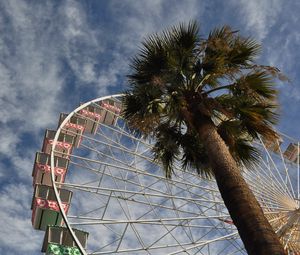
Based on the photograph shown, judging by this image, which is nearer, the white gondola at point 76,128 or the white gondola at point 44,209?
the white gondola at point 44,209

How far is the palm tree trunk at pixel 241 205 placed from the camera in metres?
5.02

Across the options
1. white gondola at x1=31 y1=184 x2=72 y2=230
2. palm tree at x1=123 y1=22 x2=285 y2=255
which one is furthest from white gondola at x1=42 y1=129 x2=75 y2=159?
palm tree at x1=123 y1=22 x2=285 y2=255

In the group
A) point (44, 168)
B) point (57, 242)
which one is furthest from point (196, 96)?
point (44, 168)

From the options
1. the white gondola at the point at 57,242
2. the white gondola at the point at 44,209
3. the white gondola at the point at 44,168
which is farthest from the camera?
the white gondola at the point at 44,168

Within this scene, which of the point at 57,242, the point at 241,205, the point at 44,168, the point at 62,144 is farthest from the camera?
the point at 62,144

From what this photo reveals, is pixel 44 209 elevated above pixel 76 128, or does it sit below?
below

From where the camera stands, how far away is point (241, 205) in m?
5.66

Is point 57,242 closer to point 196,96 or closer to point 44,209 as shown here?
point 44,209

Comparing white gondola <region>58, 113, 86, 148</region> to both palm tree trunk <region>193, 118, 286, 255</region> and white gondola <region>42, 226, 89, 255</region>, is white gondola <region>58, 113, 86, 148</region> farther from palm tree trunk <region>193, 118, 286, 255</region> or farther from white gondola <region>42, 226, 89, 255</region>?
palm tree trunk <region>193, 118, 286, 255</region>

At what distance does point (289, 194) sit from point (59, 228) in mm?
7841

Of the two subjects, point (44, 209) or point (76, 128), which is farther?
point (76, 128)

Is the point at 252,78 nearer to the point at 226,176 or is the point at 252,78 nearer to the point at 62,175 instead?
the point at 226,176

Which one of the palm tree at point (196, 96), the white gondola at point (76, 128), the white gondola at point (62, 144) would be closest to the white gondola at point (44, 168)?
the white gondola at point (62, 144)

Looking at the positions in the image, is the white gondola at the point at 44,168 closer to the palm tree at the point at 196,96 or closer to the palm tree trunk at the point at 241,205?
the palm tree at the point at 196,96
